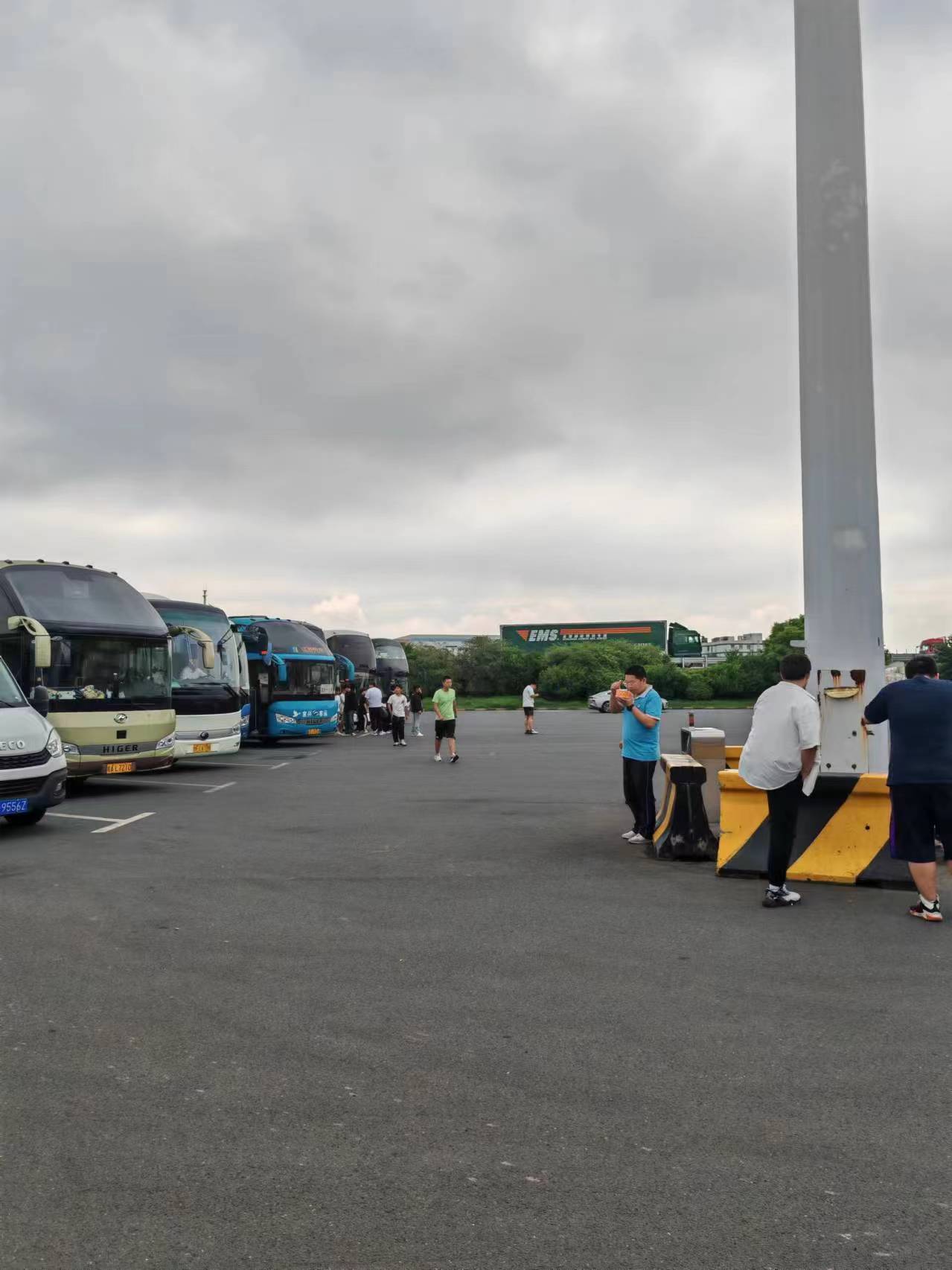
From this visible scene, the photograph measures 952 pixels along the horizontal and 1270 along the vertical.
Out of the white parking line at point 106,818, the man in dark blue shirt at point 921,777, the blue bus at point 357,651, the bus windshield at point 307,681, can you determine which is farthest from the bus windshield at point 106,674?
the blue bus at point 357,651

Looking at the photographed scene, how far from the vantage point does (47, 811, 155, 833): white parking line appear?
11.6 metres

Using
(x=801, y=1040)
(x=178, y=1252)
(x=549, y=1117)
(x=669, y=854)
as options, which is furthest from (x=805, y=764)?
(x=178, y=1252)

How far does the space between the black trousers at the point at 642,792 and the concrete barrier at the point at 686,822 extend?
390mm

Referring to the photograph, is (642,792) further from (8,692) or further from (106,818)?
(8,692)

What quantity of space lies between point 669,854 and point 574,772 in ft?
31.0

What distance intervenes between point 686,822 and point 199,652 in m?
12.6

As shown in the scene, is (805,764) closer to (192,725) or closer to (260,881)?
(260,881)

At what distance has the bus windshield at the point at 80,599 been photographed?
1481cm

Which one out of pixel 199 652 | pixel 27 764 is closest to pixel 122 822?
pixel 27 764

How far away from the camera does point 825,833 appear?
27.5 ft

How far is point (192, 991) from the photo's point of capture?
534 cm

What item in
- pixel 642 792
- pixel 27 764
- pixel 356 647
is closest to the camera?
pixel 642 792

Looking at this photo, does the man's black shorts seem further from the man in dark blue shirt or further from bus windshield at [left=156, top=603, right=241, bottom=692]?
bus windshield at [left=156, top=603, right=241, bottom=692]

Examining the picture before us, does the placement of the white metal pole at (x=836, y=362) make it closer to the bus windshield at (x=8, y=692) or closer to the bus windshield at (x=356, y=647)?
the bus windshield at (x=8, y=692)
